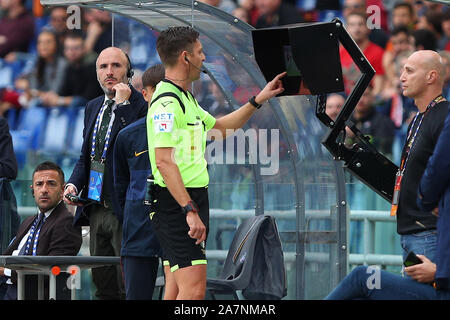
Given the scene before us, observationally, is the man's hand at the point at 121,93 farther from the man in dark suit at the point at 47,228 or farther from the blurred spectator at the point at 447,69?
the blurred spectator at the point at 447,69

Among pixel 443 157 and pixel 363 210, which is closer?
pixel 443 157

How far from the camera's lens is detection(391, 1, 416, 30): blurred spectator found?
11.5 meters

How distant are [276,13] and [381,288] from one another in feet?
23.9

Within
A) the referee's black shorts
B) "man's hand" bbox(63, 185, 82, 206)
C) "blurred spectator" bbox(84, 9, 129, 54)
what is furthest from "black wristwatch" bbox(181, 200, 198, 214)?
"blurred spectator" bbox(84, 9, 129, 54)

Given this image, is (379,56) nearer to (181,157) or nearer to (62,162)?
(62,162)

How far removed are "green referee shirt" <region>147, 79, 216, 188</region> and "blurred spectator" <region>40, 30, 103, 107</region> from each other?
293 inches

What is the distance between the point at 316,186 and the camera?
7.61 meters

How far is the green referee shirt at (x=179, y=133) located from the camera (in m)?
5.60

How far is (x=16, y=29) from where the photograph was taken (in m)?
14.1

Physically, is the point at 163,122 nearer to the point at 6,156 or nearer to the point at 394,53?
the point at 6,156

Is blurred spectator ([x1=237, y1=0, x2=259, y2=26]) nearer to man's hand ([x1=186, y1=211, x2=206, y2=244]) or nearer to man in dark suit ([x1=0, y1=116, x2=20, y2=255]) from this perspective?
man in dark suit ([x1=0, y1=116, x2=20, y2=255])
